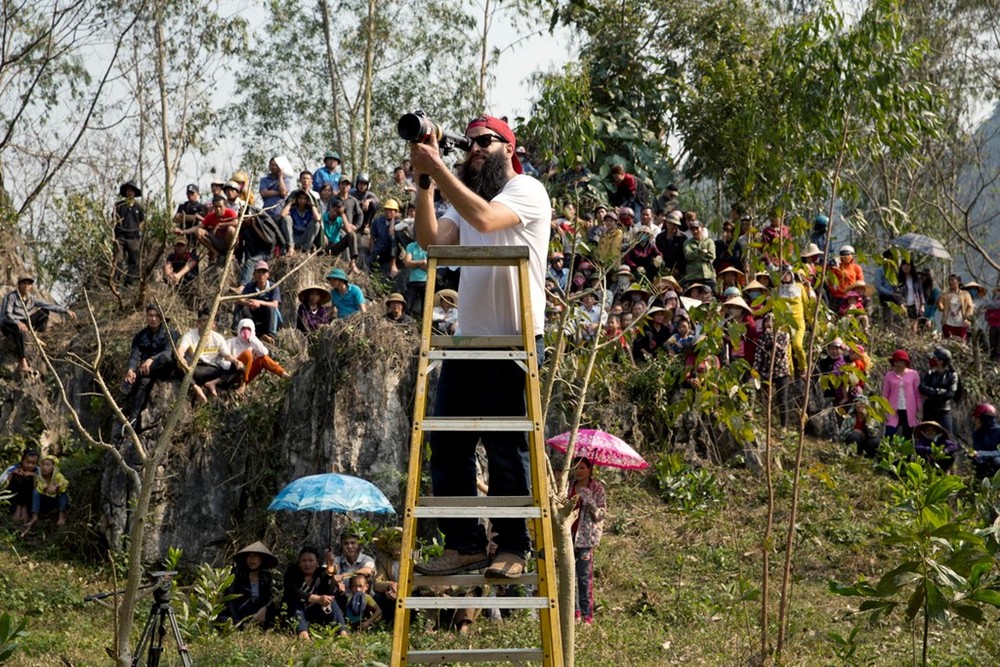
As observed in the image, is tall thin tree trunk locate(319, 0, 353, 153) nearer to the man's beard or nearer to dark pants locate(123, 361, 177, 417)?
dark pants locate(123, 361, 177, 417)

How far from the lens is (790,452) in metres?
16.3

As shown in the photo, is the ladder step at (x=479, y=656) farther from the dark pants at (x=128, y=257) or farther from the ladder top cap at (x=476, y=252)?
the dark pants at (x=128, y=257)

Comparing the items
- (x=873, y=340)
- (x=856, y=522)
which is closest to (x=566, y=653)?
(x=856, y=522)

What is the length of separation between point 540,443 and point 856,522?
1068cm

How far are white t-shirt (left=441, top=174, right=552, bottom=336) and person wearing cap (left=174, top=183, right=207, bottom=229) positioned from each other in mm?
13642

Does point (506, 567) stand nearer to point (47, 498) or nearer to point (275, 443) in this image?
point (275, 443)

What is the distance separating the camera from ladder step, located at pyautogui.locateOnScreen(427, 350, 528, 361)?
4.87m

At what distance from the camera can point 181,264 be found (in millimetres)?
18469

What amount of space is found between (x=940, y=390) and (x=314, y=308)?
8.05m

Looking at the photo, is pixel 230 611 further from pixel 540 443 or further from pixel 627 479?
pixel 540 443

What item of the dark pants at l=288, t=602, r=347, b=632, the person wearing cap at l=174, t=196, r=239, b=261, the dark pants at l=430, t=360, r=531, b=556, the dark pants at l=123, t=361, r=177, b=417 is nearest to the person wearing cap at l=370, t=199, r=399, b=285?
the person wearing cap at l=174, t=196, r=239, b=261

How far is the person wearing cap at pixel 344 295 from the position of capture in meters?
16.5

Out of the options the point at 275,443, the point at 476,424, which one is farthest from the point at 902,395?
the point at 476,424

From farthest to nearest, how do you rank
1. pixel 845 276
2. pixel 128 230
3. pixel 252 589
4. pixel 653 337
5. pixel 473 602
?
pixel 128 230
pixel 653 337
pixel 845 276
pixel 252 589
pixel 473 602
